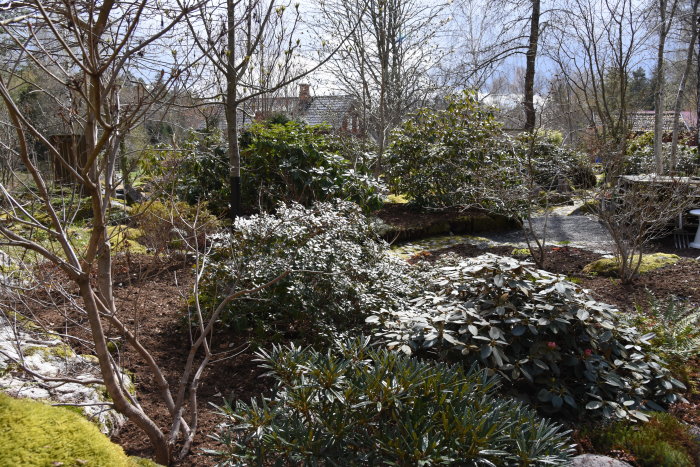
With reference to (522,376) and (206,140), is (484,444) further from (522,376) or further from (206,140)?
(206,140)

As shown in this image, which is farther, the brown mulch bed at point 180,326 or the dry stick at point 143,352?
the brown mulch bed at point 180,326

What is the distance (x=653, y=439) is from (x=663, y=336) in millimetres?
1214

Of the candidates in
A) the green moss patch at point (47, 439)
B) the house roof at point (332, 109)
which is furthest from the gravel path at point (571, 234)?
the green moss patch at point (47, 439)

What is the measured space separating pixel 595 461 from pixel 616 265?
4.41 m

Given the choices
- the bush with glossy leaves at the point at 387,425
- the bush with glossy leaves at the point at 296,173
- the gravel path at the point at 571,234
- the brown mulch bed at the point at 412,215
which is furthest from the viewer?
the brown mulch bed at the point at 412,215

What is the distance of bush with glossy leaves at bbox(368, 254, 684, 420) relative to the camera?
9.86ft

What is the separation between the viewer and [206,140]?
9.54 m

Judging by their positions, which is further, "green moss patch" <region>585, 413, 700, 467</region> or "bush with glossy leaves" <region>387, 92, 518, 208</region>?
"bush with glossy leaves" <region>387, 92, 518, 208</region>

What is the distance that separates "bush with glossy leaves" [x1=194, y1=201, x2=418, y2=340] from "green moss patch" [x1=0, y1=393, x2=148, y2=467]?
219 centimetres

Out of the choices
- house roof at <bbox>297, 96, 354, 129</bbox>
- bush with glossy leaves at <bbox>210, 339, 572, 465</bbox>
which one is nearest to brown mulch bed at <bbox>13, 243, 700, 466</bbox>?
bush with glossy leaves at <bbox>210, 339, 572, 465</bbox>

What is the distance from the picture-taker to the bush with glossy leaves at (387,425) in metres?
1.88

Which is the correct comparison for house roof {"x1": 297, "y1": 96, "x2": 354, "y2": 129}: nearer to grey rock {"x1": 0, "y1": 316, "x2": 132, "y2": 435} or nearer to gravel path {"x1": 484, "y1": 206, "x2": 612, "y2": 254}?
gravel path {"x1": 484, "y1": 206, "x2": 612, "y2": 254}

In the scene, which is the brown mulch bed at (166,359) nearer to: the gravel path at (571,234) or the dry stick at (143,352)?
the dry stick at (143,352)

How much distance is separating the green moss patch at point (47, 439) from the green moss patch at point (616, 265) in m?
5.98
